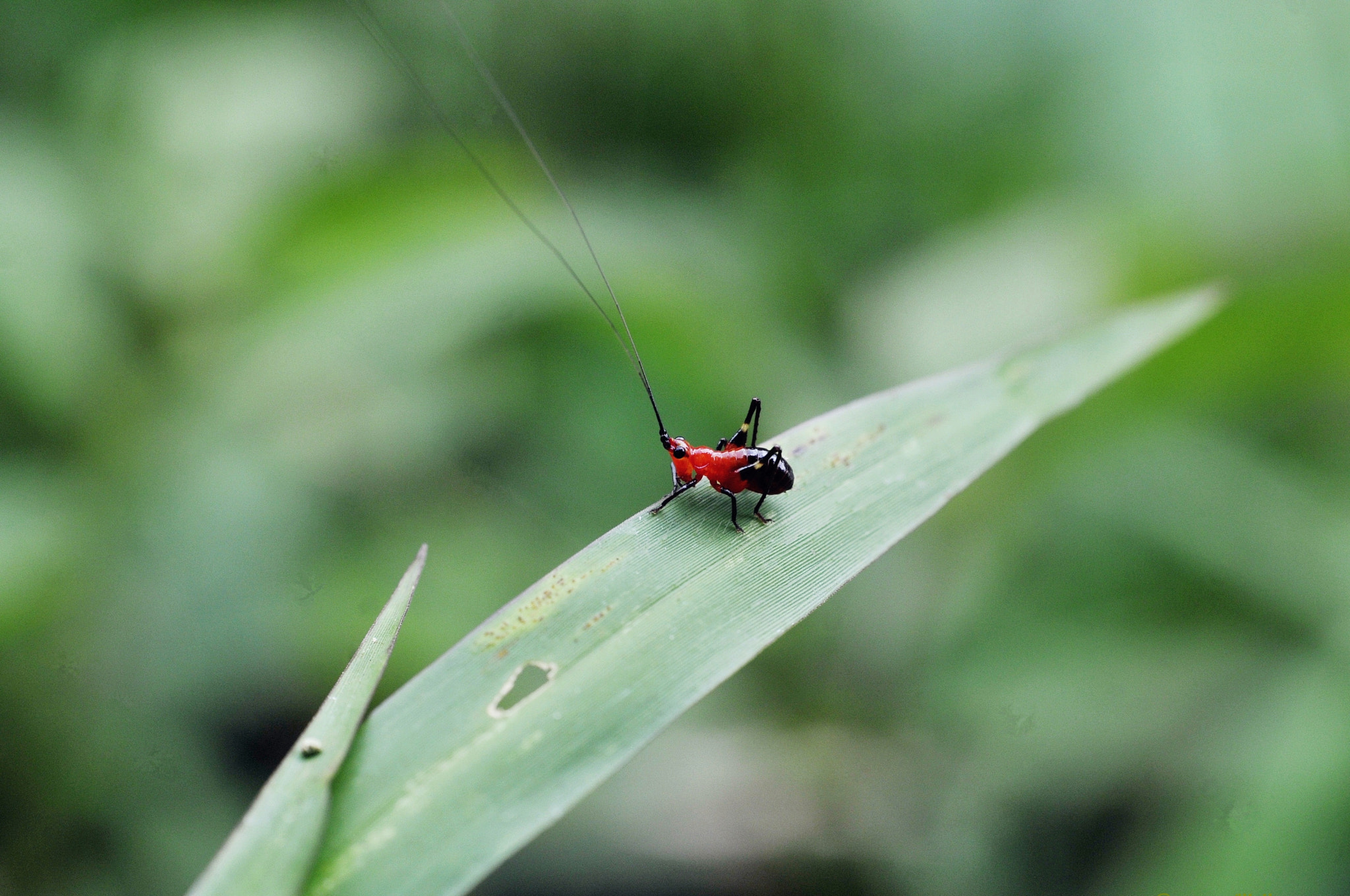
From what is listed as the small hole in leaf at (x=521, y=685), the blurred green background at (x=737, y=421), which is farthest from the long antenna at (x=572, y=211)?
the small hole in leaf at (x=521, y=685)

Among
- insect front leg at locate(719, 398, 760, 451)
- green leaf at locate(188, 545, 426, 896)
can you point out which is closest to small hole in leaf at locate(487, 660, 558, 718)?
green leaf at locate(188, 545, 426, 896)

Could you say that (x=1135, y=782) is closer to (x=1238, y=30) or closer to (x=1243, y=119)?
(x=1243, y=119)

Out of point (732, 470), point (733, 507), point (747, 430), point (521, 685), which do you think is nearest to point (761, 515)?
point (733, 507)

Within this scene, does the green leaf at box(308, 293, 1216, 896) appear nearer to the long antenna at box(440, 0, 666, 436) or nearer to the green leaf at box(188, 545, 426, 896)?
the green leaf at box(188, 545, 426, 896)

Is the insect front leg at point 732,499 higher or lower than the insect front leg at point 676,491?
lower

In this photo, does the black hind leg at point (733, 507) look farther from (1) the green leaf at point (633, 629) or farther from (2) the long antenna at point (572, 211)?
(2) the long antenna at point (572, 211)

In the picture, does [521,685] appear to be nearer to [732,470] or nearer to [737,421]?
[732,470]
